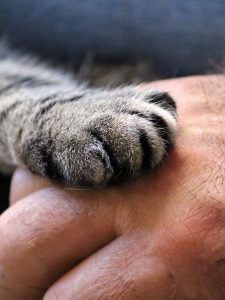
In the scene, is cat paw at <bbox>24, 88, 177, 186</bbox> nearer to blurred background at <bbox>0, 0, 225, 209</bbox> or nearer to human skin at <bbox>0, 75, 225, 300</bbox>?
human skin at <bbox>0, 75, 225, 300</bbox>

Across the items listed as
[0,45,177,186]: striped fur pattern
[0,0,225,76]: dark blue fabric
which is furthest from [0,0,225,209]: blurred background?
[0,45,177,186]: striped fur pattern

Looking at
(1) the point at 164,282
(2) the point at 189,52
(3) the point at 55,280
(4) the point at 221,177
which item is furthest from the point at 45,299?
(2) the point at 189,52

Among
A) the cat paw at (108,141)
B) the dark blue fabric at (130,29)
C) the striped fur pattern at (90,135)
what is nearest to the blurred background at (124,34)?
the dark blue fabric at (130,29)

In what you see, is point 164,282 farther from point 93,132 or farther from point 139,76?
point 139,76

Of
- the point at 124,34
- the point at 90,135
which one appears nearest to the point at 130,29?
the point at 124,34

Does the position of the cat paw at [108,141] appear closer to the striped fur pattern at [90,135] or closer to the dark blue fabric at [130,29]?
the striped fur pattern at [90,135]
